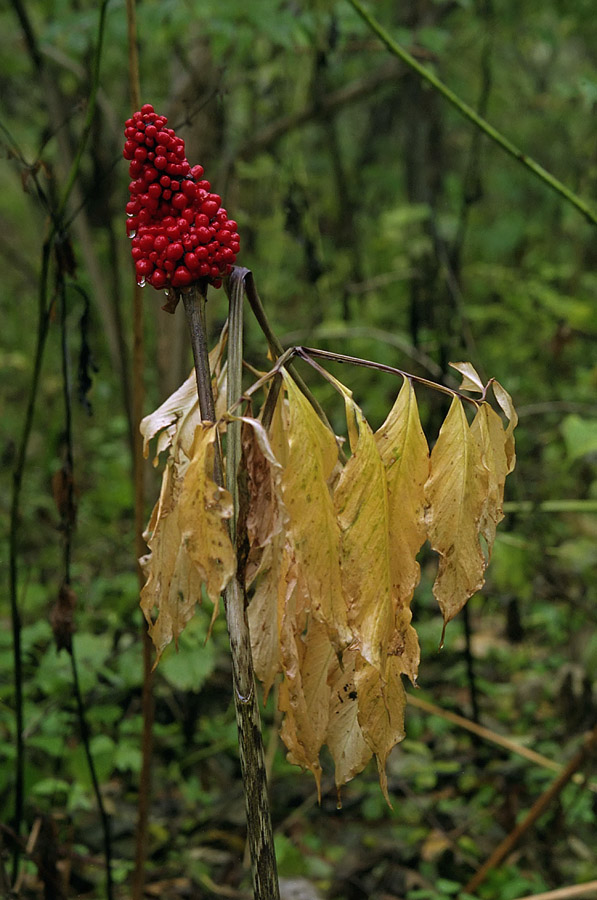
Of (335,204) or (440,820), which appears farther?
(335,204)

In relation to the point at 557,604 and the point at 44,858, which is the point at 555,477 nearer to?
the point at 557,604

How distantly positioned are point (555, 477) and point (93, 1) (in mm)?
3122

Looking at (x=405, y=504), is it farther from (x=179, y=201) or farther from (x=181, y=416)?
(x=179, y=201)

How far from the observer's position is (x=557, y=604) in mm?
2881

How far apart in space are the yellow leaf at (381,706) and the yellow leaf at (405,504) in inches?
0.8

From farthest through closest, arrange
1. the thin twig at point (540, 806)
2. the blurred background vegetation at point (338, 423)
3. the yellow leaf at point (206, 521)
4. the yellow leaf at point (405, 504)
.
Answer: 1. the blurred background vegetation at point (338, 423)
2. the thin twig at point (540, 806)
3. the yellow leaf at point (405, 504)
4. the yellow leaf at point (206, 521)

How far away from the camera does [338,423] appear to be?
10.6 ft

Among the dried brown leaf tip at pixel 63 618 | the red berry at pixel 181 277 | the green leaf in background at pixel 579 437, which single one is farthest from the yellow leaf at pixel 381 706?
the green leaf in background at pixel 579 437

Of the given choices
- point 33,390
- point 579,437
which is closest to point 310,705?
point 33,390

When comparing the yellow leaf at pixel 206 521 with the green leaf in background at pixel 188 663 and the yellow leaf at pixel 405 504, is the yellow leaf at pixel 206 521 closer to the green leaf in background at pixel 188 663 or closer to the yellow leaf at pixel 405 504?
the yellow leaf at pixel 405 504

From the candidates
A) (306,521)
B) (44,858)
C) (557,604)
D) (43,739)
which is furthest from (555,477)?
(306,521)

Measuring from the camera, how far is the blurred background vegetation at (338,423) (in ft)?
6.33

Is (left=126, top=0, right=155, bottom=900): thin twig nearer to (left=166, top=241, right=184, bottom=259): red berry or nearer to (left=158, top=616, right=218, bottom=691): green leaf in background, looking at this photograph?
(left=158, top=616, right=218, bottom=691): green leaf in background

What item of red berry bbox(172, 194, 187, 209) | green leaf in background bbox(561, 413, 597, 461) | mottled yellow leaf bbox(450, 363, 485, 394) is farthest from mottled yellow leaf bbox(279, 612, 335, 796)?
green leaf in background bbox(561, 413, 597, 461)
